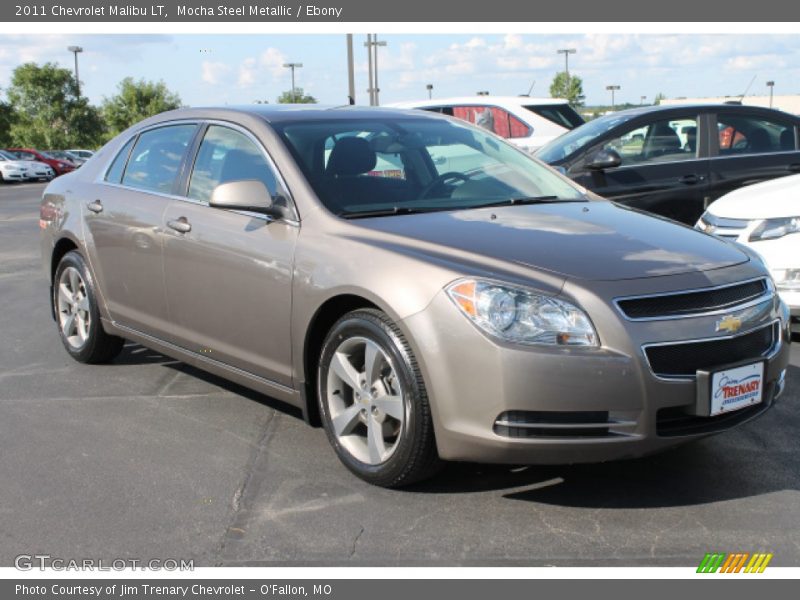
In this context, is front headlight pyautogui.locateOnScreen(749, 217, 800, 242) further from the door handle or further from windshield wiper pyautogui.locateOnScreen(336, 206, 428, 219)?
the door handle

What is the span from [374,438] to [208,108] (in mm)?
2331

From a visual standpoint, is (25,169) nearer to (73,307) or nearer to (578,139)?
(578,139)

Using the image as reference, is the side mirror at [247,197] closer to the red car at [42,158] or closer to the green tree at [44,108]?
the red car at [42,158]

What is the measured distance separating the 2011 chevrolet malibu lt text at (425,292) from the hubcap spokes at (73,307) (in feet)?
1.56

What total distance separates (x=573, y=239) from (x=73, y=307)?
3735 millimetres

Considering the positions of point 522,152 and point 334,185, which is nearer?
point 334,185

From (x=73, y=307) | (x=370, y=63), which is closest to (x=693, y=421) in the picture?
(x=73, y=307)

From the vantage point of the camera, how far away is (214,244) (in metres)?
4.72

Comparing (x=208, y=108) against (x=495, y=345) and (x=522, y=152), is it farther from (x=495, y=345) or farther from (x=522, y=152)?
(x=495, y=345)

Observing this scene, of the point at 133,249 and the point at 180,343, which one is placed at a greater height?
the point at 133,249

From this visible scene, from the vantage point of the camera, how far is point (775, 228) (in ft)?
21.4

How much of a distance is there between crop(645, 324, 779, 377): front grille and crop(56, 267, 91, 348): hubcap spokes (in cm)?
391

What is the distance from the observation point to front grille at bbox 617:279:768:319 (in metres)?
3.52
